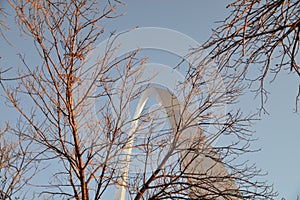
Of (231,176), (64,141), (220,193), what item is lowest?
(220,193)

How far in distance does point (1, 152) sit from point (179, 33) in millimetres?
A: 3728

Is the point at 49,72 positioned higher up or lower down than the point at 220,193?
higher up

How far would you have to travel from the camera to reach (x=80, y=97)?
8.36 feet

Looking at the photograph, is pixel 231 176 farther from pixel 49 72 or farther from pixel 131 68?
pixel 49 72

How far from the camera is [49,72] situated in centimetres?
248

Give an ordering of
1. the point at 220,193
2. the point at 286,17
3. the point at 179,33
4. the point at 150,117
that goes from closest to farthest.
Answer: the point at 286,17
the point at 220,193
the point at 150,117
the point at 179,33

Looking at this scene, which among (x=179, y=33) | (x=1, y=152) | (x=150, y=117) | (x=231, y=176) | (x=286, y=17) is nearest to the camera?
(x=286, y=17)

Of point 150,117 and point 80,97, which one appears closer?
point 80,97

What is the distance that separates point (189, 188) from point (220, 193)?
0.21m

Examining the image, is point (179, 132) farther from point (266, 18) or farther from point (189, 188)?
point (266, 18)

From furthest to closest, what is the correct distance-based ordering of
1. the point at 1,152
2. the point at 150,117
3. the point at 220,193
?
the point at 1,152 → the point at 150,117 → the point at 220,193

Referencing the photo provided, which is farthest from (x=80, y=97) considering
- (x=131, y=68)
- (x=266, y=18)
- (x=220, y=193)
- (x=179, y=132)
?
(x=266, y=18)

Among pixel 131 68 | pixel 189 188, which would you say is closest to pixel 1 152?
pixel 131 68

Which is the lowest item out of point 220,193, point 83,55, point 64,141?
point 220,193
